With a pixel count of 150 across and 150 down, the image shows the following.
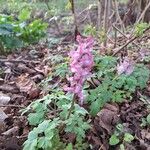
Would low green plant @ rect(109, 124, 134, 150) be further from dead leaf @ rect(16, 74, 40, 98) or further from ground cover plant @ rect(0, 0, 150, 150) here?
dead leaf @ rect(16, 74, 40, 98)

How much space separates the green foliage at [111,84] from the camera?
7.47 ft

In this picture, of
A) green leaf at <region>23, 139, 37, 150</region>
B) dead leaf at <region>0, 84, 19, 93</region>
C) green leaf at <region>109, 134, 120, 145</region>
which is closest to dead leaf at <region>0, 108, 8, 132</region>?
dead leaf at <region>0, 84, 19, 93</region>

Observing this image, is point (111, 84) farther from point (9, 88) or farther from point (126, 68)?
point (9, 88)

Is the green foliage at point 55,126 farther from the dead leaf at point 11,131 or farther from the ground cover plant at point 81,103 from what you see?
the dead leaf at point 11,131

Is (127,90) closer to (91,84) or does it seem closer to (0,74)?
(91,84)

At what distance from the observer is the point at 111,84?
238cm

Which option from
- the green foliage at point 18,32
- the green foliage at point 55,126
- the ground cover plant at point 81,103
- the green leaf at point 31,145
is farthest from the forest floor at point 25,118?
the green foliage at point 18,32

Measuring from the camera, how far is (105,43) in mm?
3264

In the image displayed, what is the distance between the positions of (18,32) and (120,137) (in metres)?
2.86

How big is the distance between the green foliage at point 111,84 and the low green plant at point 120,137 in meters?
0.16

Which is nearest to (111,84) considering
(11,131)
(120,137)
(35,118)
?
(120,137)

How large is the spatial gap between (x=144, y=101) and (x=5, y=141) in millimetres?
907

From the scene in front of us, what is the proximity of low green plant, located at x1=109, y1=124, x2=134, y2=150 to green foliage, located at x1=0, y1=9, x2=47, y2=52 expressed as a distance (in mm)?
2414

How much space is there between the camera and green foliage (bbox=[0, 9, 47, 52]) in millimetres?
4422
